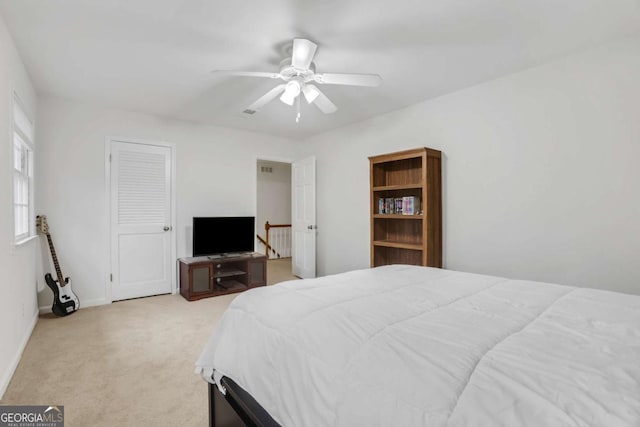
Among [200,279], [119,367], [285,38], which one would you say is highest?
[285,38]

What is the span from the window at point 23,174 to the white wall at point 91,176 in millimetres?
337

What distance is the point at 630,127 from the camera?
232 centimetres

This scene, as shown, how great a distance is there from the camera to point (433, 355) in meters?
0.91

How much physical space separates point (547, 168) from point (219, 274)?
391 centimetres

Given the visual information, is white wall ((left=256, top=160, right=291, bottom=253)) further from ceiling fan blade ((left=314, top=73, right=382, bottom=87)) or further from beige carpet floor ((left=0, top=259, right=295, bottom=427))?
ceiling fan blade ((left=314, top=73, right=382, bottom=87))

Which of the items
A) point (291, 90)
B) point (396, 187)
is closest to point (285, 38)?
point (291, 90)

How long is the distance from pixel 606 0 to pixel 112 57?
351 centimetres

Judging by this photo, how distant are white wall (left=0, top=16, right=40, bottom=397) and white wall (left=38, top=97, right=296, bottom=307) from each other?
0.92 m

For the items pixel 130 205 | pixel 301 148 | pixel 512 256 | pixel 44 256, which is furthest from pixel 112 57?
pixel 512 256

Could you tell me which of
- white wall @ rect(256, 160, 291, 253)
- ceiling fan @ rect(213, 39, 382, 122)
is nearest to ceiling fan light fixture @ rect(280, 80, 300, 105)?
ceiling fan @ rect(213, 39, 382, 122)

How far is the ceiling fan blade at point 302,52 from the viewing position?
2148 millimetres

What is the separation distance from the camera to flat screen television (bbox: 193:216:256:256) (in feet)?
14.2

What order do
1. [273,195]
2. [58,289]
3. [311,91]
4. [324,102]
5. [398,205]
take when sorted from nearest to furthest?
[311,91] → [324,102] → [58,289] → [398,205] → [273,195]

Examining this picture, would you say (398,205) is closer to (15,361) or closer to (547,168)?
(547,168)
